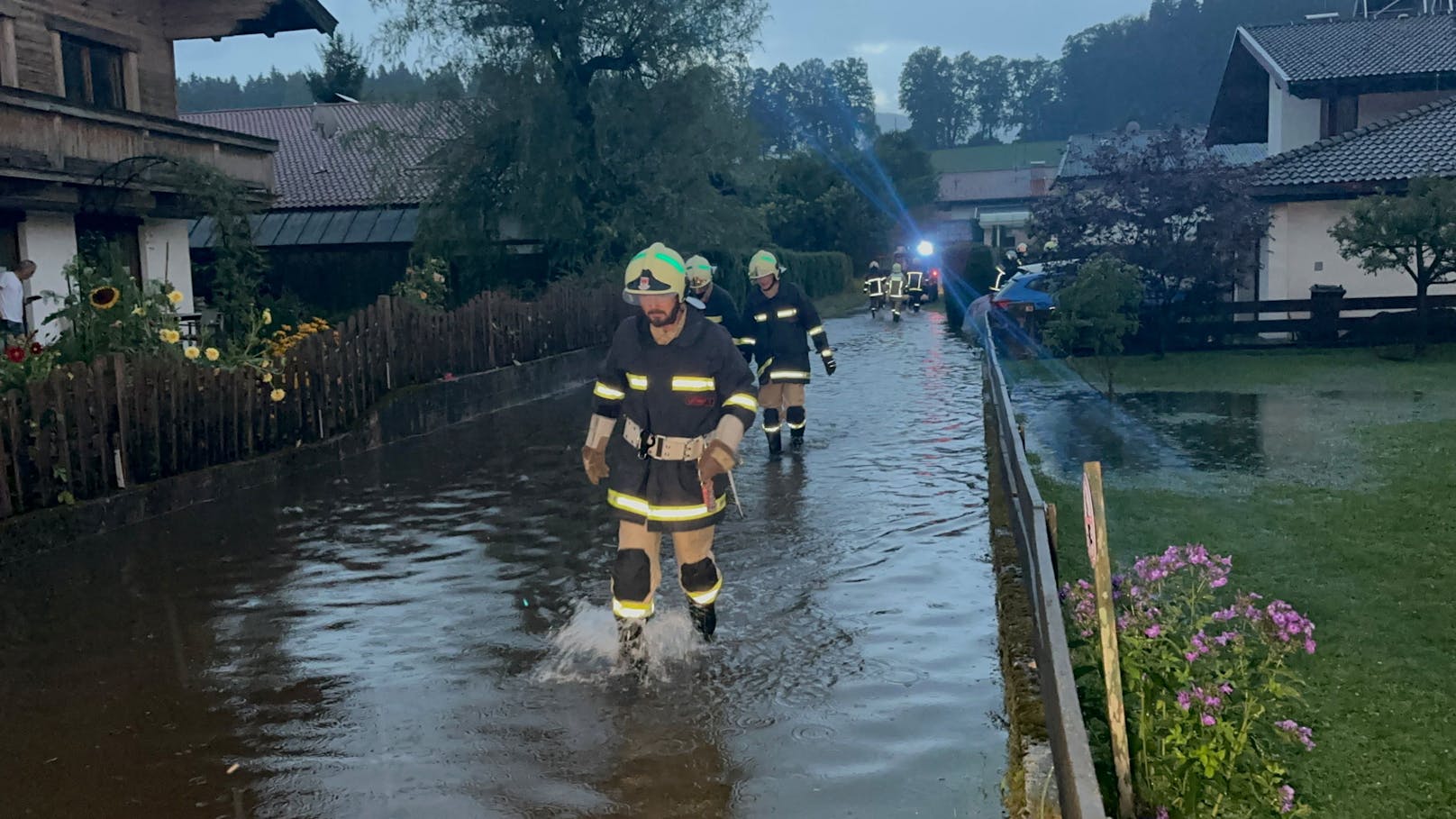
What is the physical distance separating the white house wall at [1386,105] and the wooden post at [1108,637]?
94.6 ft

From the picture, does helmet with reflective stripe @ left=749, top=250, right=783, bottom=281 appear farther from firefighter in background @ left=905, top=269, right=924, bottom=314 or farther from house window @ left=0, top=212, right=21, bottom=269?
firefighter in background @ left=905, top=269, right=924, bottom=314

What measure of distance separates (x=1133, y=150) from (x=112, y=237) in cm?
1643

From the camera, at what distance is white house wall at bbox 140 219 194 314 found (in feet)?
70.9

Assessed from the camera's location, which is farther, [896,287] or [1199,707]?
[896,287]

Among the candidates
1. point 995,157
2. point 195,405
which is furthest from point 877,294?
point 995,157

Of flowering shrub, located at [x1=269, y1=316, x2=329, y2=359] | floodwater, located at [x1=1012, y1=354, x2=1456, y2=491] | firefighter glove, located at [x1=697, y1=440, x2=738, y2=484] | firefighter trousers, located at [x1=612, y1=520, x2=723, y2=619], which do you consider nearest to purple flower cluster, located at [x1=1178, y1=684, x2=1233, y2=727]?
firefighter glove, located at [x1=697, y1=440, x2=738, y2=484]

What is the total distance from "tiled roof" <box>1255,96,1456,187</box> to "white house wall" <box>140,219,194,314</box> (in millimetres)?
18164

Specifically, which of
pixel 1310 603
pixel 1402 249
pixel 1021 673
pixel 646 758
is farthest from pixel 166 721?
pixel 1402 249

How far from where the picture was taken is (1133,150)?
2322 cm

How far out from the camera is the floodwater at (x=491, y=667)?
16.8ft

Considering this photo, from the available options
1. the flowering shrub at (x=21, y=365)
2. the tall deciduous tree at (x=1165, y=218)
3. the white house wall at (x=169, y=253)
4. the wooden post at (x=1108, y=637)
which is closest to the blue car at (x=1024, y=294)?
the tall deciduous tree at (x=1165, y=218)

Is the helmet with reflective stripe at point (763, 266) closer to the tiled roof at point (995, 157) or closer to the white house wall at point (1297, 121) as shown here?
the white house wall at point (1297, 121)

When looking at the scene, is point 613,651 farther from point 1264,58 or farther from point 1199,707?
point 1264,58

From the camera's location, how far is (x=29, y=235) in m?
18.2
